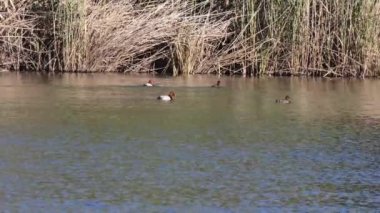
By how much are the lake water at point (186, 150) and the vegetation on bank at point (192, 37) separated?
262 cm

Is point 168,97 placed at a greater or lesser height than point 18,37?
lesser

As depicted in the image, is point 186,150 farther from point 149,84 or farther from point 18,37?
point 18,37

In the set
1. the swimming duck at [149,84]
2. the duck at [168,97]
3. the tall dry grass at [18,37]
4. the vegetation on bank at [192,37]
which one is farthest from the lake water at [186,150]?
the tall dry grass at [18,37]

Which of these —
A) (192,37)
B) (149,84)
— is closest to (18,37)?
(192,37)

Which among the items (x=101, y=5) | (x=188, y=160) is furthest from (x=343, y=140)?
(x=101, y=5)

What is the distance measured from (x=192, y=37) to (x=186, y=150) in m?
7.89

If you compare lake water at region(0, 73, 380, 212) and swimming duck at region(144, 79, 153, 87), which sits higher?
swimming duck at region(144, 79, 153, 87)

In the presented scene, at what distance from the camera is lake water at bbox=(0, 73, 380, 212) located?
651cm

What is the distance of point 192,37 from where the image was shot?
16.0 metres

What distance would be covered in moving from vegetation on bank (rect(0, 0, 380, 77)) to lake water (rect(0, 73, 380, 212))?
2.62 metres

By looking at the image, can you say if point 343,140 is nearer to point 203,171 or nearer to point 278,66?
point 203,171

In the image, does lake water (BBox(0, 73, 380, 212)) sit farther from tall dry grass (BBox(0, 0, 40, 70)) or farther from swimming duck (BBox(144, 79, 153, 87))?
tall dry grass (BBox(0, 0, 40, 70))

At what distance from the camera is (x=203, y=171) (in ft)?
24.3

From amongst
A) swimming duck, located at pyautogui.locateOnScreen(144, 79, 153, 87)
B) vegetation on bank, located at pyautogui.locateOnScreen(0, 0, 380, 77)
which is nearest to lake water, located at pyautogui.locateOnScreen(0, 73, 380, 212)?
swimming duck, located at pyautogui.locateOnScreen(144, 79, 153, 87)
